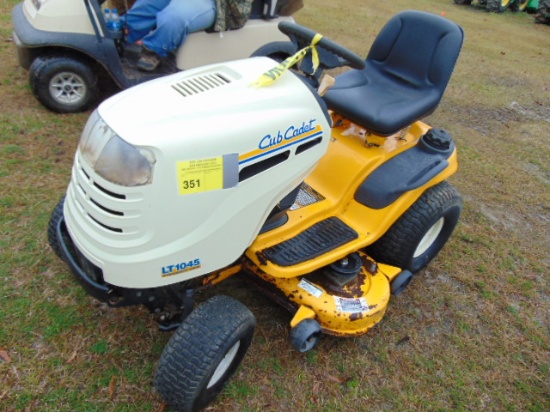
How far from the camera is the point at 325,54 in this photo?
6.10 feet

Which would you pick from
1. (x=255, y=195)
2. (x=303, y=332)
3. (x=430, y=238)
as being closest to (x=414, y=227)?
(x=430, y=238)

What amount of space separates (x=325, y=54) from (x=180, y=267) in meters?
1.00

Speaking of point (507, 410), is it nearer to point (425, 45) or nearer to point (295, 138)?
point (295, 138)

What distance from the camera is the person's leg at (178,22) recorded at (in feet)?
11.2

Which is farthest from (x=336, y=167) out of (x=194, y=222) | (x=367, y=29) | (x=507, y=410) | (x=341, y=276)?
(x=367, y=29)

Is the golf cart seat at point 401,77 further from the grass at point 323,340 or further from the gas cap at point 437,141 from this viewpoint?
the grass at point 323,340

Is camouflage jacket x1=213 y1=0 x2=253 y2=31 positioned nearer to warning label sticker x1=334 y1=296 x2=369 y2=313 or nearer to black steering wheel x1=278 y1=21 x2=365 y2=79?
black steering wheel x1=278 y1=21 x2=365 y2=79

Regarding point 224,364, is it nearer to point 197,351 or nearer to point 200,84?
point 197,351

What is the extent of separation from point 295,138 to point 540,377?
1784mm

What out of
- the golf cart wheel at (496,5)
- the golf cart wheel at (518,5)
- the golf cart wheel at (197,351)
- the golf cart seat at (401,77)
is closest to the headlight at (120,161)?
the golf cart wheel at (197,351)

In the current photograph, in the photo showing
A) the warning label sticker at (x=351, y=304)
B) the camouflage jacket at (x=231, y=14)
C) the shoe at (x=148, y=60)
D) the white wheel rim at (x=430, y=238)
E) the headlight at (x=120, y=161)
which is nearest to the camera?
the headlight at (x=120, y=161)

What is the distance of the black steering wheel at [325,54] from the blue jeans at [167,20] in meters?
1.73

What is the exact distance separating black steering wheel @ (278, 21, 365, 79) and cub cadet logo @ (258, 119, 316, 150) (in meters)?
0.26

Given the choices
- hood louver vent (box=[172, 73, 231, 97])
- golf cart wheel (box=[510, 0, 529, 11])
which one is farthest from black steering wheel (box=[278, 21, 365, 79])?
golf cart wheel (box=[510, 0, 529, 11])
